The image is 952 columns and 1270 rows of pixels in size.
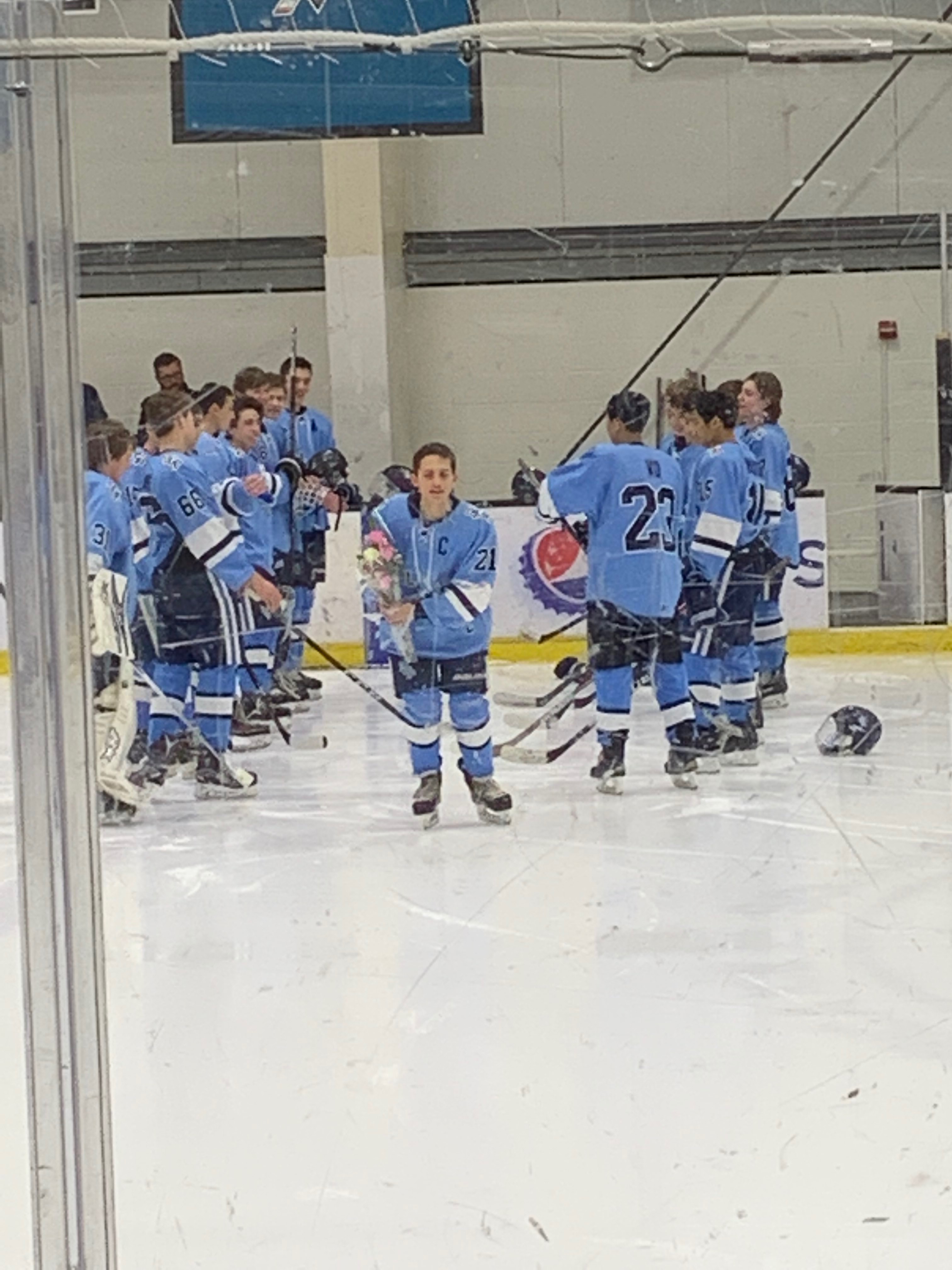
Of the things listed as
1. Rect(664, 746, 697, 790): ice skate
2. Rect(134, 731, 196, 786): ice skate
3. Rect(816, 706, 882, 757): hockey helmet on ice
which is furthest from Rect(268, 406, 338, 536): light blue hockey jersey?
Rect(816, 706, 882, 757): hockey helmet on ice

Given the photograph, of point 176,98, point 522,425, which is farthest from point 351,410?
point 176,98

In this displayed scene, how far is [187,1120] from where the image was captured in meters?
1.87

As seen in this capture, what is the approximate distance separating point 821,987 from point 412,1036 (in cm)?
41

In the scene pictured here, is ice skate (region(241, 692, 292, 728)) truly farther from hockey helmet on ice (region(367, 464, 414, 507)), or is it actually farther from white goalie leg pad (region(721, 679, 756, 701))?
white goalie leg pad (region(721, 679, 756, 701))

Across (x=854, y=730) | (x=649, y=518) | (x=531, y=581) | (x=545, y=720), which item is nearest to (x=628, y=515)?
(x=649, y=518)

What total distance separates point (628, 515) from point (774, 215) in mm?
316

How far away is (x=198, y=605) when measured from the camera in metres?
1.99

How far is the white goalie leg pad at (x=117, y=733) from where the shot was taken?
5.89ft

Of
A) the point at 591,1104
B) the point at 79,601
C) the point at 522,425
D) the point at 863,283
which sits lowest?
the point at 591,1104

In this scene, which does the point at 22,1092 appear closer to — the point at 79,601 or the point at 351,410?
the point at 79,601

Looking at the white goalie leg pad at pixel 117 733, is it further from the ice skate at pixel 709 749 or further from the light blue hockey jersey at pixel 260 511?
the ice skate at pixel 709 749

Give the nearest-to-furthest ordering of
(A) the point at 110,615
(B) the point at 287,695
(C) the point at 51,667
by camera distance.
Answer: (C) the point at 51,667, (A) the point at 110,615, (B) the point at 287,695

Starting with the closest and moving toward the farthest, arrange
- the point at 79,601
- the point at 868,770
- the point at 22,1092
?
the point at 79,601, the point at 22,1092, the point at 868,770

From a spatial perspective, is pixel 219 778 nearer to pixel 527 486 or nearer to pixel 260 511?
pixel 260 511
